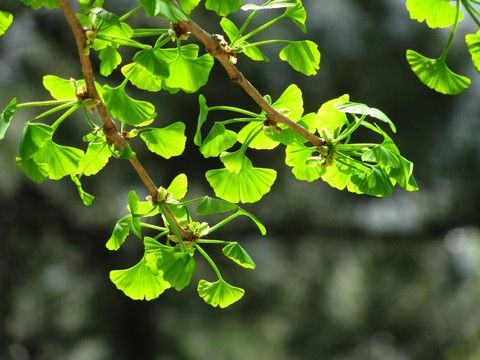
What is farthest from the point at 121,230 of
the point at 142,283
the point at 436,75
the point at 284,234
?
the point at 284,234

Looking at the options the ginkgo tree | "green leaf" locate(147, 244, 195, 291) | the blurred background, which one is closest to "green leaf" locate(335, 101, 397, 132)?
the ginkgo tree

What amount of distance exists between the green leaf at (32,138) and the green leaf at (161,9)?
0.09 m

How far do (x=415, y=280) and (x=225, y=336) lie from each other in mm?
586

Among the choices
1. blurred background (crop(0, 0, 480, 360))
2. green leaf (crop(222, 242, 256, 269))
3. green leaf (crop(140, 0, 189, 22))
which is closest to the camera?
green leaf (crop(140, 0, 189, 22))

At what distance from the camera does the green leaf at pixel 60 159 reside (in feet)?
1.02

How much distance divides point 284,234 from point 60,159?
1468 mm

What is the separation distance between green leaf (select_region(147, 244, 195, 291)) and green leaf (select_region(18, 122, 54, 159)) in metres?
0.08

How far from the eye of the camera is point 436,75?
0.29 meters

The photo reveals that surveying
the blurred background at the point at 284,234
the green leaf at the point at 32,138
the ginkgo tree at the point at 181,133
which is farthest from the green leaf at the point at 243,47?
the blurred background at the point at 284,234

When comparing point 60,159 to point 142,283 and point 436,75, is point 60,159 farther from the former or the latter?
point 436,75

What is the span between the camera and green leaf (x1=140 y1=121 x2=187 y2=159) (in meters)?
0.33

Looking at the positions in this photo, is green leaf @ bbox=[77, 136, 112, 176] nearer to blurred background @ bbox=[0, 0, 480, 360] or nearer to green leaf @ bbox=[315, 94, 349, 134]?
green leaf @ bbox=[315, 94, 349, 134]

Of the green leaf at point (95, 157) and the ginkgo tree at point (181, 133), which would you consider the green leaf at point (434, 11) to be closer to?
the ginkgo tree at point (181, 133)

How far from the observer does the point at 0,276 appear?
1.59m
